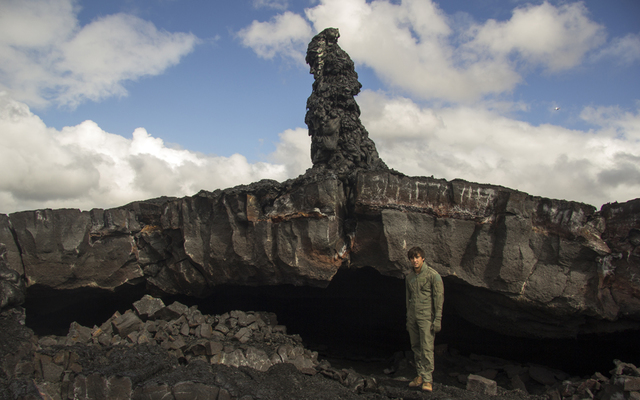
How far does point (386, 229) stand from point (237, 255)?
272cm

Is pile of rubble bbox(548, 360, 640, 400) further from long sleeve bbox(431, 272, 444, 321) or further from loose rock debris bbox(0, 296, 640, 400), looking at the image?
long sleeve bbox(431, 272, 444, 321)

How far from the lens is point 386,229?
6.09 m

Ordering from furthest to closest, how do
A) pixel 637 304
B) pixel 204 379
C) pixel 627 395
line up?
pixel 637 304 < pixel 204 379 < pixel 627 395

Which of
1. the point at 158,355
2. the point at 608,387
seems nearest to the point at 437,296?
the point at 608,387

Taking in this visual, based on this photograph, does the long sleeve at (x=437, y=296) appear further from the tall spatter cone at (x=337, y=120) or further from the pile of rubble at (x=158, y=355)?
the tall spatter cone at (x=337, y=120)

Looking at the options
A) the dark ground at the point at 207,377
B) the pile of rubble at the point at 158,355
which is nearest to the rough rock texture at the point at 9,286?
the dark ground at the point at 207,377

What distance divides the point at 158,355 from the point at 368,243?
12.1 feet

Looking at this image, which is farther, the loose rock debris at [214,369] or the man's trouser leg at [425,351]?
the loose rock debris at [214,369]

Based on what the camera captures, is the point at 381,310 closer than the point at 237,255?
No

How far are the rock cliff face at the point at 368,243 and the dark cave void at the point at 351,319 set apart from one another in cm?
70

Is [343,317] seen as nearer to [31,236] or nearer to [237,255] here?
[237,255]

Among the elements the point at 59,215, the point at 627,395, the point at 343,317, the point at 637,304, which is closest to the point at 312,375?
the point at 343,317

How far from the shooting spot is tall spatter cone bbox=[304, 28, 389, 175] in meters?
8.72

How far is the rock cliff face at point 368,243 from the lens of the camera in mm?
5836
